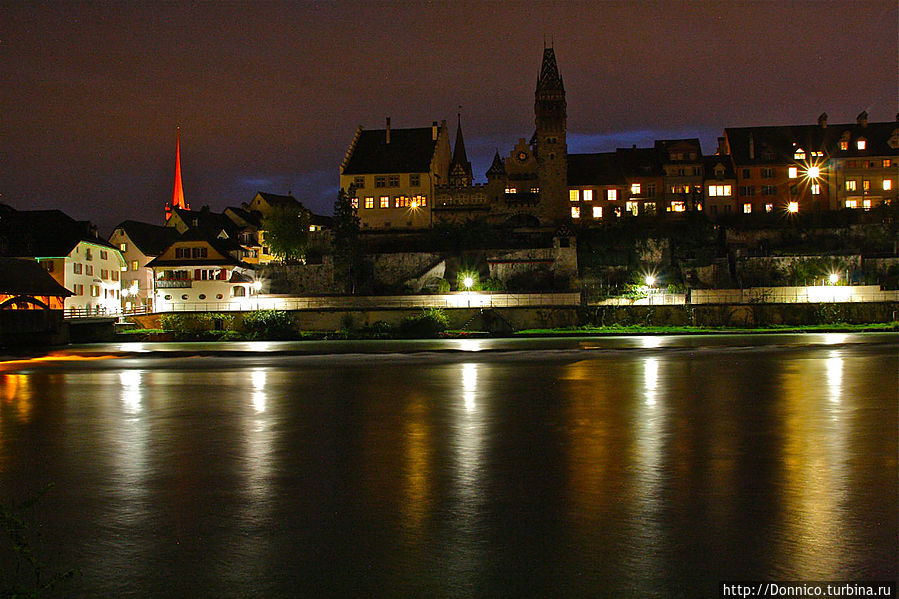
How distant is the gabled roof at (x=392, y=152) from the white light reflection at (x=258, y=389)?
5402cm

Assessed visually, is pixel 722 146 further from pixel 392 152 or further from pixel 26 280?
pixel 26 280

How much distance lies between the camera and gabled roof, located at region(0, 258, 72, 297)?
5408 cm

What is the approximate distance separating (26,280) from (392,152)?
134ft

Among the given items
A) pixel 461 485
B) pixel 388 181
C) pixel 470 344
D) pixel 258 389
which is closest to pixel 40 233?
pixel 388 181

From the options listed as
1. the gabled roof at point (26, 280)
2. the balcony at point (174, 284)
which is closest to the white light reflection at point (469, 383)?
the gabled roof at point (26, 280)

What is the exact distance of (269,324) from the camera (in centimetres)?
5478

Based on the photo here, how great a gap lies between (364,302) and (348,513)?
48.9 meters

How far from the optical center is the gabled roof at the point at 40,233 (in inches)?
2530

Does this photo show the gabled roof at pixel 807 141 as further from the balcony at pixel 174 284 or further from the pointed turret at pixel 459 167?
the balcony at pixel 174 284

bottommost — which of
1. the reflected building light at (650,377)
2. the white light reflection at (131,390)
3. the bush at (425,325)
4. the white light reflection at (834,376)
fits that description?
the white light reflection at (834,376)

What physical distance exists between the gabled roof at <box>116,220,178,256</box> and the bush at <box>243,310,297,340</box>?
29.4 meters

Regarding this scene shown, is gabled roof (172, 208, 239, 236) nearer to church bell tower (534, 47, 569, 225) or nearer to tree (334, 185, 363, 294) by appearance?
tree (334, 185, 363, 294)

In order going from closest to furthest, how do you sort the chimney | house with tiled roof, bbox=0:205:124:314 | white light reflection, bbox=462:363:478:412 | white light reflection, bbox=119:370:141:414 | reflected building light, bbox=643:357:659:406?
1. white light reflection, bbox=462:363:478:412
2. white light reflection, bbox=119:370:141:414
3. reflected building light, bbox=643:357:659:406
4. house with tiled roof, bbox=0:205:124:314
5. the chimney

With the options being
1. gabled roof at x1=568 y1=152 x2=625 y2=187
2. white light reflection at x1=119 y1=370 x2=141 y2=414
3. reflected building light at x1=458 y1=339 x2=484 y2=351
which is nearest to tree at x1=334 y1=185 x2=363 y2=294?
reflected building light at x1=458 y1=339 x2=484 y2=351
